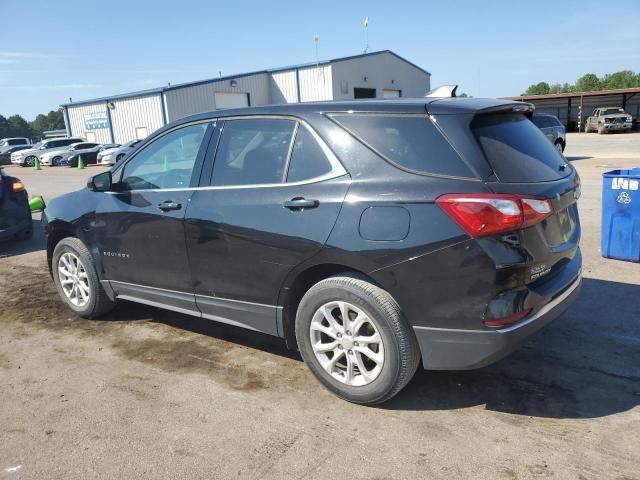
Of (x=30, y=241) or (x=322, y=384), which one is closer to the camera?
(x=322, y=384)

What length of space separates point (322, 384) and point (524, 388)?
1.29 m

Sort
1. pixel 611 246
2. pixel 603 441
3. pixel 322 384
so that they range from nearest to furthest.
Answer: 1. pixel 603 441
2. pixel 322 384
3. pixel 611 246

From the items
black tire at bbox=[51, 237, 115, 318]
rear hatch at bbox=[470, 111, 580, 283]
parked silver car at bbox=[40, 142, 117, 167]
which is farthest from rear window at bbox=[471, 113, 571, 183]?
parked silver car at bbox=[40, 142, 117, 167]

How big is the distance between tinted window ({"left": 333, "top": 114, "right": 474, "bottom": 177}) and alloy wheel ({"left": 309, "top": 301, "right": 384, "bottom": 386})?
0.91 meters

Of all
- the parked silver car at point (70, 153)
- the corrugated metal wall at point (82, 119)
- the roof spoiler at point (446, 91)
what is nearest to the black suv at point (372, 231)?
the roof spoiler at point (446, 91)

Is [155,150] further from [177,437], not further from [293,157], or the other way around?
[177,437]

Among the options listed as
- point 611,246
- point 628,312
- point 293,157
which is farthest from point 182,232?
point 611,246

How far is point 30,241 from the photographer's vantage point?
891cm

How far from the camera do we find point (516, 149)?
309 centimetres

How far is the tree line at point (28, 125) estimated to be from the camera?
353 feet

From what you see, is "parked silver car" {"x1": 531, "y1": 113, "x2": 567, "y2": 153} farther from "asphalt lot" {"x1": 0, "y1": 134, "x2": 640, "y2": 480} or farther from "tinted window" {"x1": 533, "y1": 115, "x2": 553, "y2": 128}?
"asphalt lot" {"x1": 0, "y1": 134, "x2": 640, "y2": 480}

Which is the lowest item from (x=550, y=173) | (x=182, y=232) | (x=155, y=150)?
(x=182, y=232)

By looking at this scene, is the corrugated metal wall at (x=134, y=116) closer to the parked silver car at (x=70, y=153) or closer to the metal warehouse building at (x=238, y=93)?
the metal warehouse building at (x=238, y=93)

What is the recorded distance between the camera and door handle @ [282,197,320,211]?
3.18m
